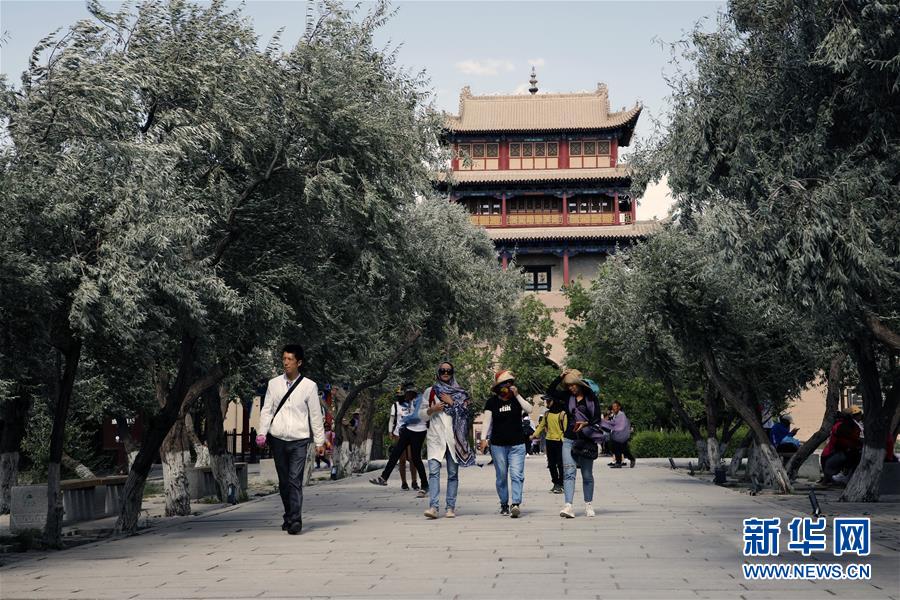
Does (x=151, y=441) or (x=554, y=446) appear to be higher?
(x=151, y=441)

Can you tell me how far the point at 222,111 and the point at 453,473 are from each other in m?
5.27

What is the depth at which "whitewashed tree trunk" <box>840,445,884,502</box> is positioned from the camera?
56.7ft

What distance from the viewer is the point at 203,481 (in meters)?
22.0

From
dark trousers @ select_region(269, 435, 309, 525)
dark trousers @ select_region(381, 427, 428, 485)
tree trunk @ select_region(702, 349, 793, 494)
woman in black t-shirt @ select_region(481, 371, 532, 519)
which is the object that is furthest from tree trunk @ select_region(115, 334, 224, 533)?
Answer: tree trunk @ select_region(702, 349, 793, 494)

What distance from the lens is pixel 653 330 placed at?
25859mm

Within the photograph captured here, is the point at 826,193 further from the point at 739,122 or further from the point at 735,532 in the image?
the point at 735,532

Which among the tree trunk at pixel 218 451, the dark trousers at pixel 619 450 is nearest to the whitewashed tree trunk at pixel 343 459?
the dark trousers at pixel 619 450

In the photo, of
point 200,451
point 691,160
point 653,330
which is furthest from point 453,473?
point 200,451

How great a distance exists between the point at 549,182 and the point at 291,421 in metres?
55.3

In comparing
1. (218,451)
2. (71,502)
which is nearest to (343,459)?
(218,451)

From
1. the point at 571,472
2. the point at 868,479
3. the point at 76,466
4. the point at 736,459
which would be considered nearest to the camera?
the point at 571,472

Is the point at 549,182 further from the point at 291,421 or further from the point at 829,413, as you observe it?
the point at 291,421

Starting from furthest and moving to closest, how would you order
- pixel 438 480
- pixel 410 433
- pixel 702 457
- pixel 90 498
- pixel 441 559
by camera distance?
pixel 702 457 → pixel 410 433 → pixel 90 498 → pixel 438 480 → pixel 441 559

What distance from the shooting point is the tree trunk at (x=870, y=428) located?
17281 millimetres
